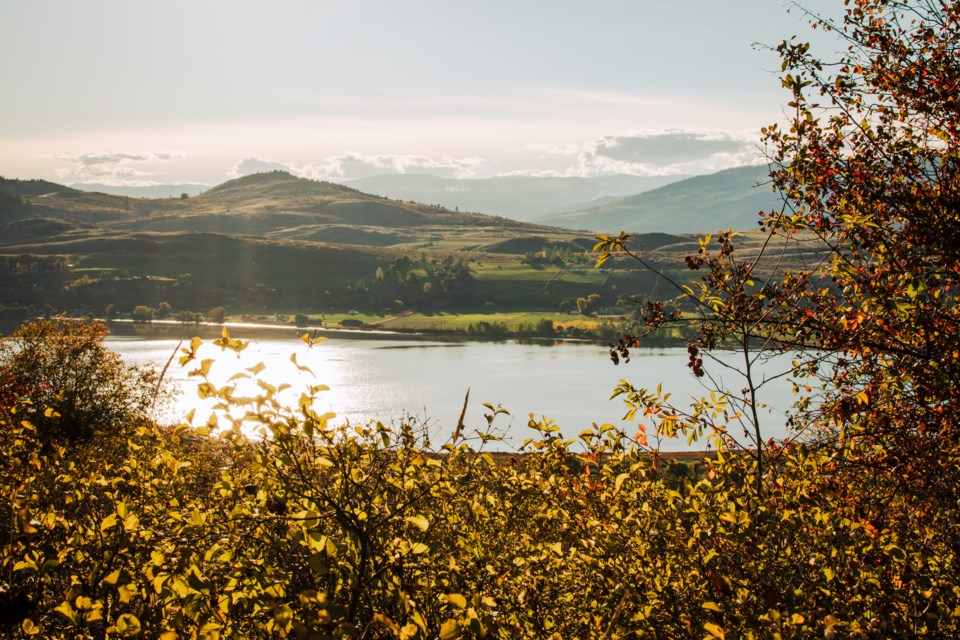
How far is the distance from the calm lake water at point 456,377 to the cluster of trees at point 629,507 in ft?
133

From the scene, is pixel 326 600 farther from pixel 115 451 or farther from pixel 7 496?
pixel 115 451

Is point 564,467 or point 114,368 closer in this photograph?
point 564,467

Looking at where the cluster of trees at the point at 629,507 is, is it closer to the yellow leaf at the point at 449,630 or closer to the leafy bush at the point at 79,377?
the yellow leaf at the point at 449,630

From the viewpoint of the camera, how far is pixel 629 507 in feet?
20.7

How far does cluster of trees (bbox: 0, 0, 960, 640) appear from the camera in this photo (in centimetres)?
→ 421

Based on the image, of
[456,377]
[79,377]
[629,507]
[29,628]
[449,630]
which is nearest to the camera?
[449,630]

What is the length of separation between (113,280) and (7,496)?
655ft

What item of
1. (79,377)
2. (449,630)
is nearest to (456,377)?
(79,377)

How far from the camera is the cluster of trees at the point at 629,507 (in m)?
4.21

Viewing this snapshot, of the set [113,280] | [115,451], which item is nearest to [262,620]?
[115,451]

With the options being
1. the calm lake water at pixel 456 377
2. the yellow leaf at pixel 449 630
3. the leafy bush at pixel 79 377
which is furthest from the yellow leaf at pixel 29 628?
the calm lake water at pixel 456 377

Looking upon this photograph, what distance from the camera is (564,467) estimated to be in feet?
21.9

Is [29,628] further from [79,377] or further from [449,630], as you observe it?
[79,377]

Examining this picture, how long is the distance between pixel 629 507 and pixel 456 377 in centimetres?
9266
